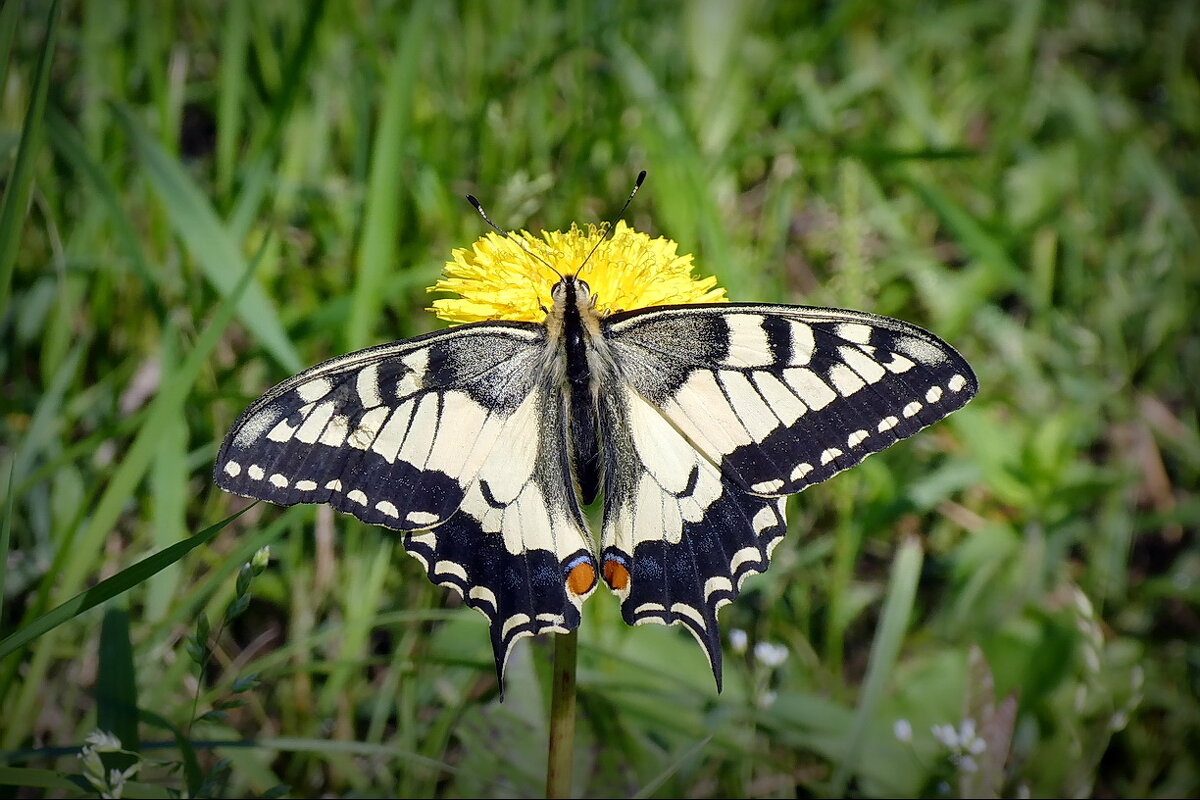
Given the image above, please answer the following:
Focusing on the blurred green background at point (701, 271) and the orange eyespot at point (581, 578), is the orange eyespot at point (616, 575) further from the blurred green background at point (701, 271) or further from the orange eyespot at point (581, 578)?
the blurred green background at point (701, 271)

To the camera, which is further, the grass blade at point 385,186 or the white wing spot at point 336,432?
the grass blade at point 385,186

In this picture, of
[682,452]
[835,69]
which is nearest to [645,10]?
[835,69]

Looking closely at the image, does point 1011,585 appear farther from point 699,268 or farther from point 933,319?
point 699,268

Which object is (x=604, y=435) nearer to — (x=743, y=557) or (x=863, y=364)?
(x=743, y=557)

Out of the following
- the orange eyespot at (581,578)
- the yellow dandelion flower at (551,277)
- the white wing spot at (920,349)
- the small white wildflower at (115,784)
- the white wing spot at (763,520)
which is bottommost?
the small white wildflower at (115,784)

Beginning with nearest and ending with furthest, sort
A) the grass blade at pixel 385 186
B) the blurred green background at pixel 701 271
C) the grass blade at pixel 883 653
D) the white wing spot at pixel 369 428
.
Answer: the white wing spot at pixel 369 428
the grass blade at pixel 883 653
the blurred green background at pixel 701 271
the grass blade at pixel 385 186

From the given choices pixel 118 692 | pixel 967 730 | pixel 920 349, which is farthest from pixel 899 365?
pixel 118 692

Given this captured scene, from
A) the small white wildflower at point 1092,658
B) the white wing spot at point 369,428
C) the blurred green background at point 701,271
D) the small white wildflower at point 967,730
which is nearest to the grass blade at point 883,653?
the blurred green background at point 701,271
